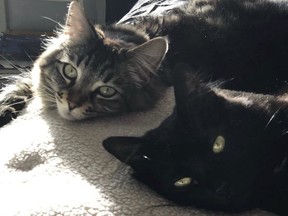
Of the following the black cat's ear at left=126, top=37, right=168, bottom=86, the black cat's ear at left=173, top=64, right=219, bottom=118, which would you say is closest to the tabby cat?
the black cat's ear at left=126, top=37, right=168, bottom=86

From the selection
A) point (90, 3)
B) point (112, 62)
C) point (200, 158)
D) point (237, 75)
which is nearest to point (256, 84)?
point (237, 75)

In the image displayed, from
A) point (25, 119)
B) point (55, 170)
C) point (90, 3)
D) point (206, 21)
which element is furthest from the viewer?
point (90, 3)

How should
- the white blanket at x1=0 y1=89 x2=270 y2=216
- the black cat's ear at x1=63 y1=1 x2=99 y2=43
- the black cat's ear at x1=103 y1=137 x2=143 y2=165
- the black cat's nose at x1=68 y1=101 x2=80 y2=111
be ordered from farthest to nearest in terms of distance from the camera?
the black cat's ear at x1=63 y1=1 x2=99 y2=43 < the black cat's nose at x1=68 y1=101 x2=80 y2=111 < the black cat's ear at x1=103 y1=137 x2=143 y2=165 < the white blanket at x1=0 y1=89 x2=270 y2=216

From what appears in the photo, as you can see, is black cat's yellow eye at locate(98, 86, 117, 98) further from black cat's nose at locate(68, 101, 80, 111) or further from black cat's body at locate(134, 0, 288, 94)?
black cat's body at locate(134, 0, 288, 94)

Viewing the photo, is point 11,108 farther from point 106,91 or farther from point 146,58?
point 146,58

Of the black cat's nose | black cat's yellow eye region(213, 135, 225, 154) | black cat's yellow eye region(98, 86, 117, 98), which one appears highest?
black cat's yellow eye region(213, 135, 225, 154)

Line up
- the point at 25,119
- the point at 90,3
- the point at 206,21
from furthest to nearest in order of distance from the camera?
the point at 90,3
the point at 206,21
the point at 25,119

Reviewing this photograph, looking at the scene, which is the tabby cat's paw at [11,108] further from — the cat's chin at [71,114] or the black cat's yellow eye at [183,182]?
the black cat's yellow eye at [183,182]

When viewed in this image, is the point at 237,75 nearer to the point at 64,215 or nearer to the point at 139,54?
the point at 139,54
